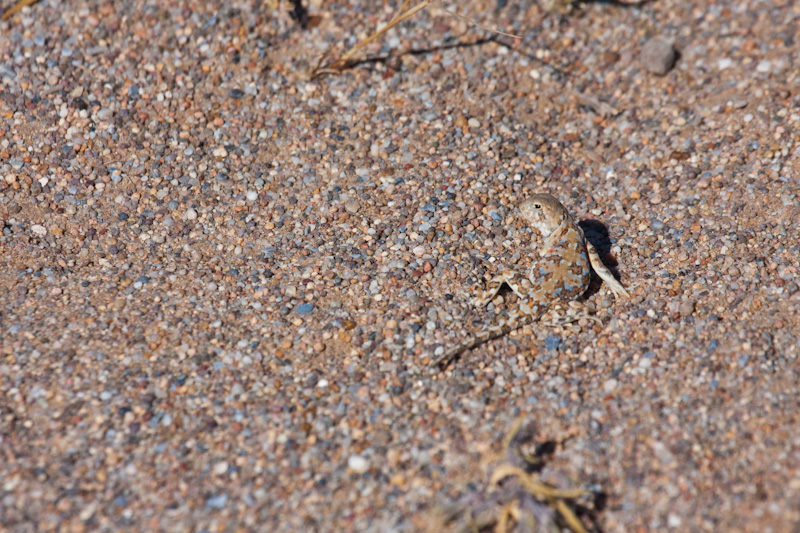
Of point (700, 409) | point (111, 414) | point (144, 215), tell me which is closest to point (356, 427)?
point (111, 414)

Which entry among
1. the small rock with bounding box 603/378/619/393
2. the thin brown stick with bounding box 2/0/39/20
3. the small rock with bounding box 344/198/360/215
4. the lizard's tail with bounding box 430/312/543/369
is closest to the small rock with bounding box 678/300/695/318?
the small rock with bounding box 603/378/619/393

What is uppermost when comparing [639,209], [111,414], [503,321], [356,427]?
[111,414]

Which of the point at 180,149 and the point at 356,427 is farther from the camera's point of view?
the point at 180,149

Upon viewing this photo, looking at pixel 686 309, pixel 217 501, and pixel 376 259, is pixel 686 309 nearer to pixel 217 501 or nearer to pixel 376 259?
pixel 376 259

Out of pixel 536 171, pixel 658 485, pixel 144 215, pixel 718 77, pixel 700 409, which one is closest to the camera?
pixel 658 485

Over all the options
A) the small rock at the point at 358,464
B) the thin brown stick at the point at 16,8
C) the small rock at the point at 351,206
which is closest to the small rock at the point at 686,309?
the small rock at the point at 358,464

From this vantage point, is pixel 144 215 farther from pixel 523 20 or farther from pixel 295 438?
pixel 523 20
